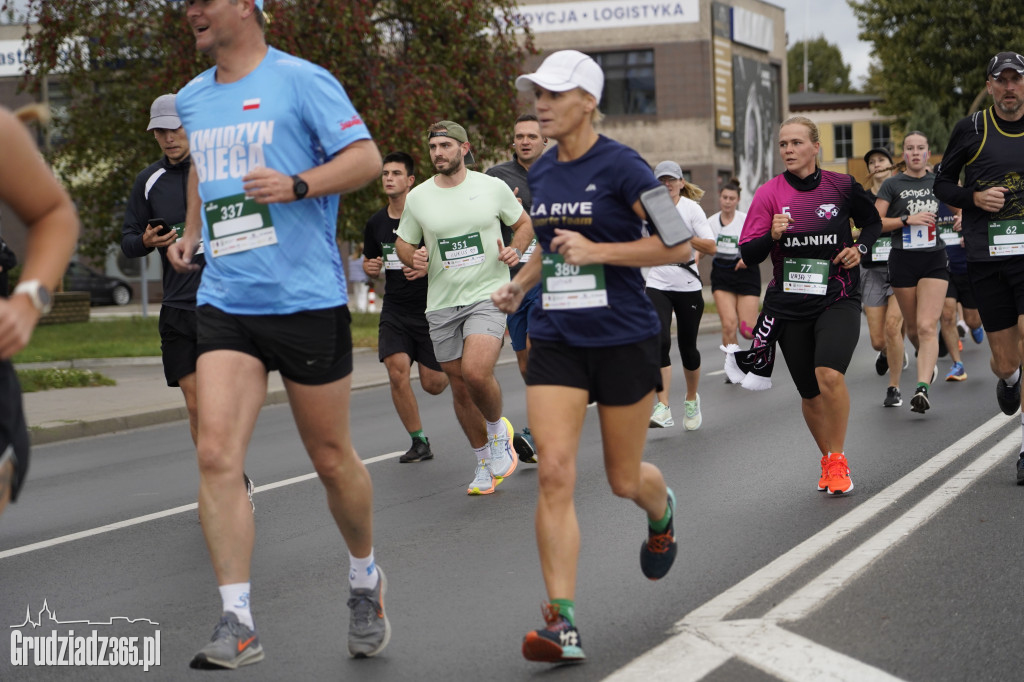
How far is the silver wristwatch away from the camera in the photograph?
332 cm

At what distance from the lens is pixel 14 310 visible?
3.21 metres

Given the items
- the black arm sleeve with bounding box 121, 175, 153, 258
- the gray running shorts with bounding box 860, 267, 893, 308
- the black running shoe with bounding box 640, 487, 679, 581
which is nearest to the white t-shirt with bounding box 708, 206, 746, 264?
the gray running shorts with bounding box 860, 267, 893, 308

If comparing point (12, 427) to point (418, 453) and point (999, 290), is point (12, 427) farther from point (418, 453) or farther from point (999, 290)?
point (418, 453)

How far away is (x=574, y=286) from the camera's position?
4941 millimetres

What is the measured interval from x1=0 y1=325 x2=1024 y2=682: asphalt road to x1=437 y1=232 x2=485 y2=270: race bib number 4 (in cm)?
142

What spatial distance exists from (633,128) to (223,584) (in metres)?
42.9

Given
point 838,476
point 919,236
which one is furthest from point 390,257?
point 919,236

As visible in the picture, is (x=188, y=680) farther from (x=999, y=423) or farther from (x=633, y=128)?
(x=633, y=128)

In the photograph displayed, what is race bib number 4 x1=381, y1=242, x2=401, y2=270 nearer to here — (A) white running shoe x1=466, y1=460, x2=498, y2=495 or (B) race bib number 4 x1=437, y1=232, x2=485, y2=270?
(B) race bib number 4 x1=437, y1=232, x2=485, y2=270

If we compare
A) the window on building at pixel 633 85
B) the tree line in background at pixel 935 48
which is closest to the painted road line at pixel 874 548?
the window on building at pixel 633 85

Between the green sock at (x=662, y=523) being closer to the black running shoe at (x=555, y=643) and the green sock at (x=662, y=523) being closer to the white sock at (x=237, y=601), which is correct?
the black running shoe at (x=555, y=643)

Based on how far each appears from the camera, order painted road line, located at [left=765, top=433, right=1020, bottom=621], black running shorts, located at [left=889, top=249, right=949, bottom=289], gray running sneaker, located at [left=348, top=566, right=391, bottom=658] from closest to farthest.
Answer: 1. gray running sneaker, located at [left=348, top=566, right=391, bottom=658]
2. painted road line, located at [left=765, top=433, right=1020, bottom=621]
3. black running shorts, located at [left=889, top=249, right=949, bottom=289]

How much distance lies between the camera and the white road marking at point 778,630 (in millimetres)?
4406

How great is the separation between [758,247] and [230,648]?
4595 mm
